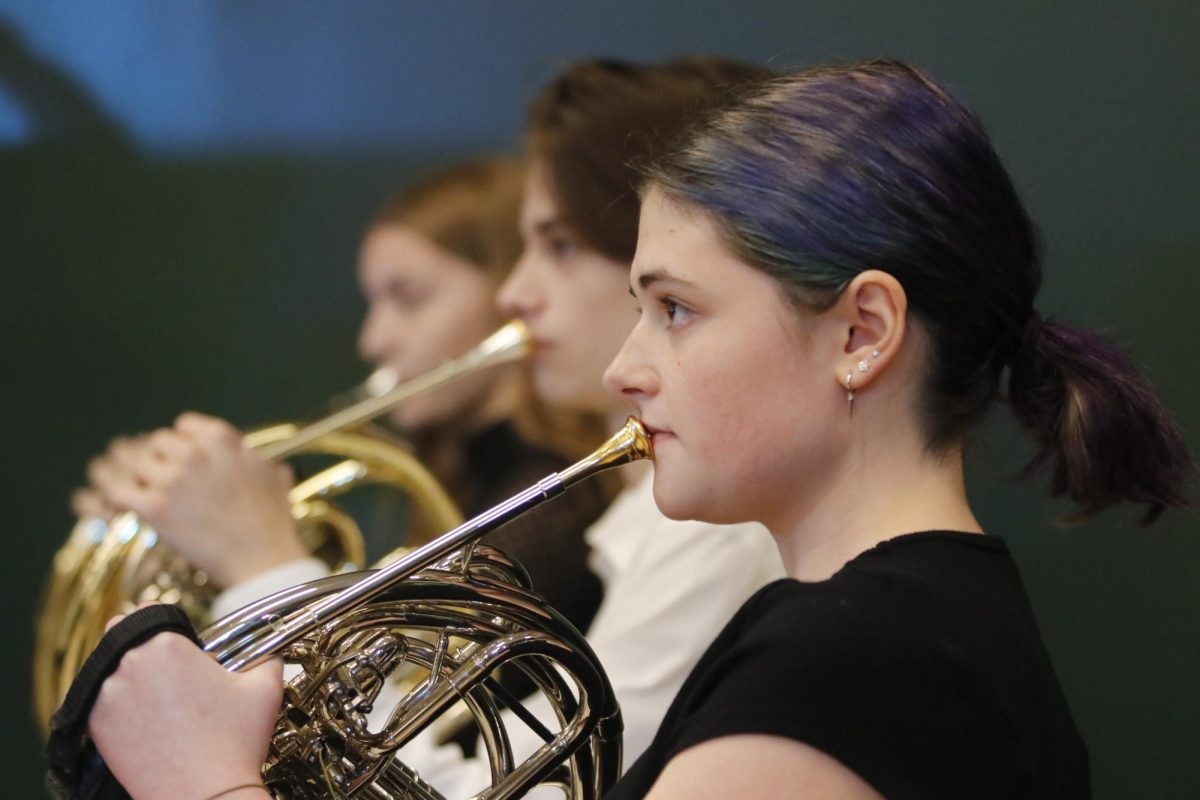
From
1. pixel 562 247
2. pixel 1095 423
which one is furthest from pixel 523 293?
pixel 1095 423

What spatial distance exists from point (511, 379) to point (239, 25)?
0.69 m

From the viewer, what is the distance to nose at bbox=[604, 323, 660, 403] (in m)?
0.82

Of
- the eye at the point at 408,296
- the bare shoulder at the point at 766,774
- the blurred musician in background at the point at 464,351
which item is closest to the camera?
the bare shoulder at the point at 766,774

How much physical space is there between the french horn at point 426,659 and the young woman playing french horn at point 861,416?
0.14 ft

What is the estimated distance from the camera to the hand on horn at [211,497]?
127 centimetres

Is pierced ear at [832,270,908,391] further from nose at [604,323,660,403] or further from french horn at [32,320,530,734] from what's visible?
french horn at [32,320,530,734]

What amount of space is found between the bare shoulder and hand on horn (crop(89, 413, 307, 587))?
0.69 m

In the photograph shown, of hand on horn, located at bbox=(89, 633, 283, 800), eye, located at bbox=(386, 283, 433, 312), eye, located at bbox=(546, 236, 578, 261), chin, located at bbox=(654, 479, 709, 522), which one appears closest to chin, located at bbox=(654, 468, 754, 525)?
chin, located at bbox=(654, 479, 709, 522)

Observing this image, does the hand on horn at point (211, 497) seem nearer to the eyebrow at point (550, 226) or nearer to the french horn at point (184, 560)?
the french horn at point (184, 560)

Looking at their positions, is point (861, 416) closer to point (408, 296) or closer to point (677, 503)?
point (677, 503)

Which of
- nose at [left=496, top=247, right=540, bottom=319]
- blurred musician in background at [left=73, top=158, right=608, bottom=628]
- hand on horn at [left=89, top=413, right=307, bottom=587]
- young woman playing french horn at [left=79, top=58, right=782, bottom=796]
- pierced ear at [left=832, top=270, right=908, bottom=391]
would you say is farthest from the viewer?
blurred musician in background at [left=73, top=158, right=608, bottom=628]

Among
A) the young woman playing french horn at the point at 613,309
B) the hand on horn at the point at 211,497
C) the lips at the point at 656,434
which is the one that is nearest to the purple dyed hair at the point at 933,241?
the lips at the point at 656,434

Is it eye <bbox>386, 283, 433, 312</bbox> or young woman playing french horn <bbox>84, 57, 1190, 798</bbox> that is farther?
eye <bbox>386, 283, 433, 312</bbox>

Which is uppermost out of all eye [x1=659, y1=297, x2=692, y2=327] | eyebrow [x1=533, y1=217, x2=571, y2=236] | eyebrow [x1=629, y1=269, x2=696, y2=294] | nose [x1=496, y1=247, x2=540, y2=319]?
eyebrow [x1=629, y1=269, x2=696, y2=294]
